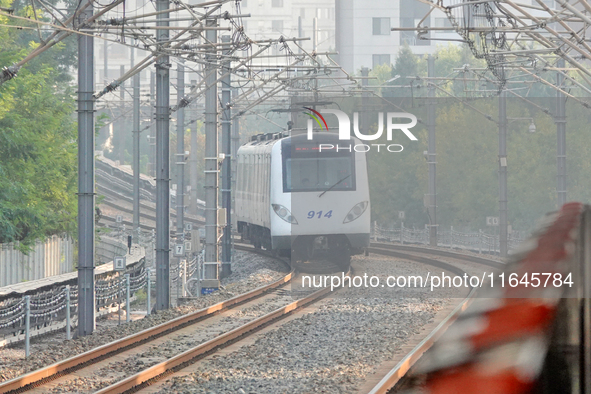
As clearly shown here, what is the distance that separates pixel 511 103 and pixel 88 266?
100 ft

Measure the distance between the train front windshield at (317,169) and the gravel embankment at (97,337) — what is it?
2987mm

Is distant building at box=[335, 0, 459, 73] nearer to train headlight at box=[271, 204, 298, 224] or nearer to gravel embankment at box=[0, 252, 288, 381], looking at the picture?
gravel embankment at box=[0, 252, 288, 381]

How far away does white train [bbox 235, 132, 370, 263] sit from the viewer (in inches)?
791

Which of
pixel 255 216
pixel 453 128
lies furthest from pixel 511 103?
pixel 255 216

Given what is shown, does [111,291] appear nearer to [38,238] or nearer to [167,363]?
[38,238]

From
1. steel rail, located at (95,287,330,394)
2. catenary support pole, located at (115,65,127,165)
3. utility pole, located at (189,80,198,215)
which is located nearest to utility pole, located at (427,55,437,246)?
steel rail, located at (95,287,330,394)

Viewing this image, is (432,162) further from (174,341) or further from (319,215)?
(174,341)

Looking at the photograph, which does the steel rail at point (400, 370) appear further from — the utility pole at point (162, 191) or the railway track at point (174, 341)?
the utility pole at point (162, 191)

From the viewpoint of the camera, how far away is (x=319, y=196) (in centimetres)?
1994

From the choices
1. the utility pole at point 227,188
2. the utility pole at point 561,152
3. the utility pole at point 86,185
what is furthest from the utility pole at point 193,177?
the utility pole at point 86,185

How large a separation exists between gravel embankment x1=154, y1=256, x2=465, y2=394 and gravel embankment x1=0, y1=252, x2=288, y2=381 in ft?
7.36

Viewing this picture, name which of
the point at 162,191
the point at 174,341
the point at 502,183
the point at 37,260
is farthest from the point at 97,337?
the point at 502,183

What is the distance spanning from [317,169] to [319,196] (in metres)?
0.72

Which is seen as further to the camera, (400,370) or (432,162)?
(432,162)
